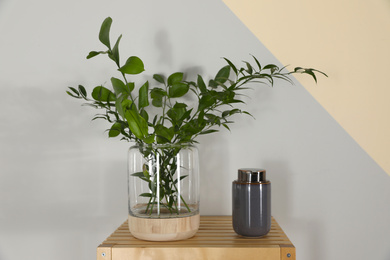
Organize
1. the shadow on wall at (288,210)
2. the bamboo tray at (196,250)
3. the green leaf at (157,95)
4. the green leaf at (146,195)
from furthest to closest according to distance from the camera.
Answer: the shadow on wall at (288,210) → the green leaf at (157,95) → the green leaf at (146,195) → the bamboo tray at (196,250)

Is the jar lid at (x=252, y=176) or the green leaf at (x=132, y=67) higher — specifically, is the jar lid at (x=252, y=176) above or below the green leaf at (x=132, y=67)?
below

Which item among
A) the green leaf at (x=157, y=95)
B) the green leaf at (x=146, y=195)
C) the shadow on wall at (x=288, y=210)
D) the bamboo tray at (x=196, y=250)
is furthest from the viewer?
the shadow on wall at (x=288, y=210)

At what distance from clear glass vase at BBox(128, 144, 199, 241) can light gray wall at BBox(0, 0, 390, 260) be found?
0.22 metres

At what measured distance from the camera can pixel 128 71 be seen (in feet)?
3.15

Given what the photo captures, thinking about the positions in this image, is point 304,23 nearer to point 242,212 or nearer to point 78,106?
point 242,212

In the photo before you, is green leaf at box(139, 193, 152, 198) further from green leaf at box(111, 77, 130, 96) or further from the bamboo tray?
green leaf at box(111, 77, 130, 96)

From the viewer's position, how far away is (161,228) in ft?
3.27

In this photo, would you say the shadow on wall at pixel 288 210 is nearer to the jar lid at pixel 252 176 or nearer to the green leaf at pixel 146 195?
the jar lid at pixel 252 176
